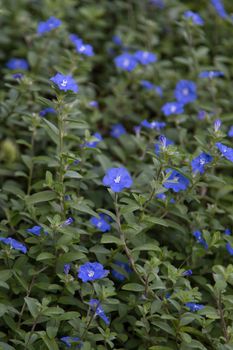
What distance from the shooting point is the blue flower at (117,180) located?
300 cm

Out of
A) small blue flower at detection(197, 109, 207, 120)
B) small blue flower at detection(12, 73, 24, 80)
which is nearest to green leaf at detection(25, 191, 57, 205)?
small blue flower at detection(12, 73, 24, 80)

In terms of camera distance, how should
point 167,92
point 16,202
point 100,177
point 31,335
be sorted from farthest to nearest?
point 167,92, point 100,177, point 16,202, point 31,335

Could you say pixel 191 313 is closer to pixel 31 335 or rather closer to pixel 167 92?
pixel 31 335

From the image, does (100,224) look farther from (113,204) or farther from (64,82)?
(64,82)

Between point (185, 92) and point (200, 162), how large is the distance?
1.31 m

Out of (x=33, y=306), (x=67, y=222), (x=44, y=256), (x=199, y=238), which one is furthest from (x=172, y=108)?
(x=33, y=306)

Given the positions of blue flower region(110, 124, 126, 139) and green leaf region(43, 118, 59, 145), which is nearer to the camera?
green leaf region(43, 118, 59, 145)

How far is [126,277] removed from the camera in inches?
124

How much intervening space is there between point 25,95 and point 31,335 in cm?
182

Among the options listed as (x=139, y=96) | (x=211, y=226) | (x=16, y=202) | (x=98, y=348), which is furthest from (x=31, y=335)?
A: (x=139, y=96)

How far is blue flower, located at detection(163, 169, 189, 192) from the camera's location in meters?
3.12

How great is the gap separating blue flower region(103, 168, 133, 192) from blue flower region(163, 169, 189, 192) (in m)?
0.20

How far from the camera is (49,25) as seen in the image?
428cm

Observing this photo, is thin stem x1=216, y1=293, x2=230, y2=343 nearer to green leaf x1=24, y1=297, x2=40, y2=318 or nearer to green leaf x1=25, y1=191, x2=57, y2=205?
green leaf x1=24, y1=297, x2=40, y2=318
